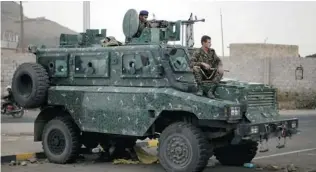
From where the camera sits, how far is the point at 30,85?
10.1 m

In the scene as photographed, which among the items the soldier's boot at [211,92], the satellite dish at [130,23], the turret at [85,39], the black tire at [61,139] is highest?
the satellite dish at [130,23]

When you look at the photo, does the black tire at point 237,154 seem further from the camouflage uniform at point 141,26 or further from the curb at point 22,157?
the curb at point 22,157

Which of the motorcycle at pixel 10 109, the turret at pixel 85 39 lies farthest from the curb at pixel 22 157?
the motorcycle at pixel 10 109

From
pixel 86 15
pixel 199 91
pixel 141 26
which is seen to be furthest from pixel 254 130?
pixel 86 15

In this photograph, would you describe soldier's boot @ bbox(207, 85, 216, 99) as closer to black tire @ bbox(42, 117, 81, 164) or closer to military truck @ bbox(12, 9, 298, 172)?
military truck @ bbox(12, 9, 298, 172)

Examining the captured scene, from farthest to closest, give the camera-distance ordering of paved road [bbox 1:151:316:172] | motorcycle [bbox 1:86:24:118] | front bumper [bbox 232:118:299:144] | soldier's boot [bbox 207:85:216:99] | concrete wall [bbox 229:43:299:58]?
concrete wall [bbox 229:43:299:58] < motorcycle [bbox 1:86:24:118] < paved road [bbox 1:151:316:172] < soldier's boot [bbox 207:85:216:99] < front bumper [bbox 232:118:299:144]

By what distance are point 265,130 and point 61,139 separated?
3.77 m

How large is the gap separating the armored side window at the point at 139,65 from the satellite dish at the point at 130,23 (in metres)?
0.63

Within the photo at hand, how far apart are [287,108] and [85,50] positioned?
19.6m

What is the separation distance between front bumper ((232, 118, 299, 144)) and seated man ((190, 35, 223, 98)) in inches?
37.2

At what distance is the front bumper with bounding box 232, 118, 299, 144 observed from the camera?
773 centimetres

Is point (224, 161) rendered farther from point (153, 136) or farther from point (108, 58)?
point (108, 58)

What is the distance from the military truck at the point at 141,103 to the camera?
7902 millimetres

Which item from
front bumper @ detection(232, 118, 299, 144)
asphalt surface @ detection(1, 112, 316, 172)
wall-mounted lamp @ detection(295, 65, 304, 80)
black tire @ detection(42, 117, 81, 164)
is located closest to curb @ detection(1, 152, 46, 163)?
asphalt surface @ detection(1, 112, 316, 172)
